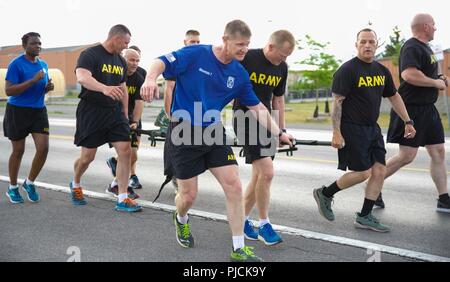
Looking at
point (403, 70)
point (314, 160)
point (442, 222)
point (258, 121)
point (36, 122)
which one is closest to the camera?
point (258, 121)

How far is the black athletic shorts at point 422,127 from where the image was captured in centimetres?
600

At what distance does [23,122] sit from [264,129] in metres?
3.14

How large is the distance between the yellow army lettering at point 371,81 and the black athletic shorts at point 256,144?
106 centimetres

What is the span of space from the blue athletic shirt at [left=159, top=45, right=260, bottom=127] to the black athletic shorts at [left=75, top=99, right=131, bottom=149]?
188cm

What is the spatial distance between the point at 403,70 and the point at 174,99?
288cm

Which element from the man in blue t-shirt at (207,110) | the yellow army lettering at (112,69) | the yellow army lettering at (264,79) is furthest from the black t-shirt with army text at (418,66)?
the yellow army lettering at (112,69)

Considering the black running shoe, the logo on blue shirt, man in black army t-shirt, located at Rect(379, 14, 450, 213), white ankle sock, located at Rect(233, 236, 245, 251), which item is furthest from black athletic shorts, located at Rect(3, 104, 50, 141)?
the black running shoe

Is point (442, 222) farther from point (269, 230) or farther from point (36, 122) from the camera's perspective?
point (36, 122)

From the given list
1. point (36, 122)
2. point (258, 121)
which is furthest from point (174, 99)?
point (36, 122)

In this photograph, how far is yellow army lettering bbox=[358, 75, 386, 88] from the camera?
5176 millimetres

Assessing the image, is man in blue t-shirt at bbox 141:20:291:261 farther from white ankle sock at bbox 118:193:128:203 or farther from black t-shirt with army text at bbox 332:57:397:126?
white ankle sock at bbox 118:193:128:203

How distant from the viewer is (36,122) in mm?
6426

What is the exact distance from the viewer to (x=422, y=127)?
19.7 ft

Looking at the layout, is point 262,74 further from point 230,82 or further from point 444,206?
point 444,206
